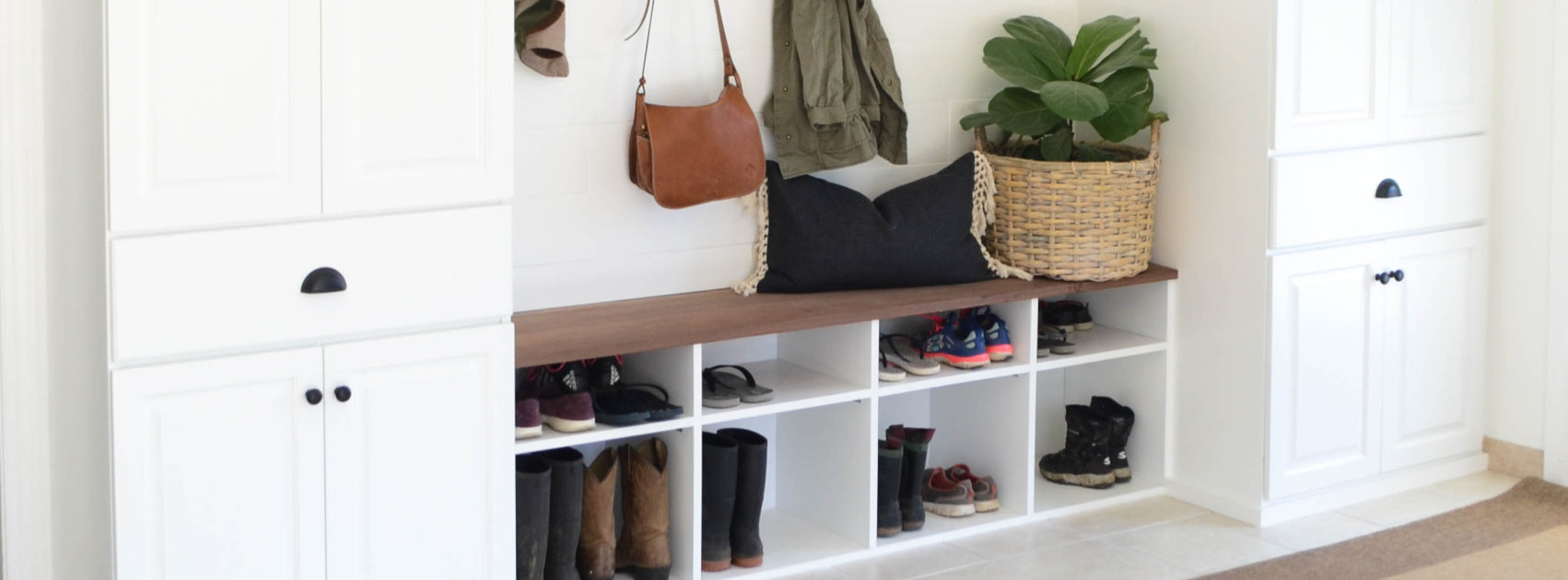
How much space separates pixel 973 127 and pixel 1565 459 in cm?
172

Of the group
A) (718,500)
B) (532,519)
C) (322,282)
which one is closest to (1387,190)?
(718,500)

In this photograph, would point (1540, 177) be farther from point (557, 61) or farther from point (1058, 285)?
point (557, 61)

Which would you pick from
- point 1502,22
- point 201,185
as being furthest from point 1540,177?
point 201,185

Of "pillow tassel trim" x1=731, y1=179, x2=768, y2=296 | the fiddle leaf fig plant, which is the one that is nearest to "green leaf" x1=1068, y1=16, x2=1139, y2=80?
the fiddle leaf fig plant

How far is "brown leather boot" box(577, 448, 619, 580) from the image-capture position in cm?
326

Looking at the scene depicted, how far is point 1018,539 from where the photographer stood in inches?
146

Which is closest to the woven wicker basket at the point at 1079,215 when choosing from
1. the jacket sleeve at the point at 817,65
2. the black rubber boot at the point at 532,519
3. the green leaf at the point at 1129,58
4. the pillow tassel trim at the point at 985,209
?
the pillow tassel trim at the point at 985,209

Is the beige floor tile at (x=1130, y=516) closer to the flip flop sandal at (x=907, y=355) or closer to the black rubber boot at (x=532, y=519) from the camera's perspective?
the flip flop sandal at (x=907, y=355)

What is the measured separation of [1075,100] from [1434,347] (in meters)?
1.27

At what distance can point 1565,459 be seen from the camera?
4.04 meters

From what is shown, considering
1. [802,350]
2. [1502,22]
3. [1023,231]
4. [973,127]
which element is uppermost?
[1502,22]

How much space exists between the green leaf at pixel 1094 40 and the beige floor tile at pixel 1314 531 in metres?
1.16

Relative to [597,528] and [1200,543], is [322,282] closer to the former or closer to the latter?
[597,528]

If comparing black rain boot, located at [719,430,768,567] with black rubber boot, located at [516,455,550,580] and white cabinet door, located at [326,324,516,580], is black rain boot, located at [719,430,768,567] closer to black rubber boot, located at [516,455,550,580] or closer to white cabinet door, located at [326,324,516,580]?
black rubber boot, located at [516,455,550,580]
